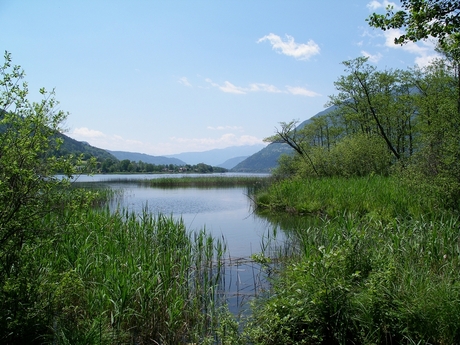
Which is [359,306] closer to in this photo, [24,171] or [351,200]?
[24,171]

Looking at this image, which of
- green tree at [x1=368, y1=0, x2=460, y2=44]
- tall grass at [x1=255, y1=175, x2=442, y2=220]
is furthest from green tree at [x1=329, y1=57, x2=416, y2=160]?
green tree at [x1=368, y1=0, x2=460, y2=44]

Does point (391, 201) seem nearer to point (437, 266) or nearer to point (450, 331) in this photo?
point (437, 266)

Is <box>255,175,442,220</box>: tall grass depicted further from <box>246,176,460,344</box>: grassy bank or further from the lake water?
<box>246,176,460,344</box>: grassy bank

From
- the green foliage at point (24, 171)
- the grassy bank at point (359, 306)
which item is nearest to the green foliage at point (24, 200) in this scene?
the green foliage at point (24, 171)

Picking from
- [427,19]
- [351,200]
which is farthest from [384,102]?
[427,19]

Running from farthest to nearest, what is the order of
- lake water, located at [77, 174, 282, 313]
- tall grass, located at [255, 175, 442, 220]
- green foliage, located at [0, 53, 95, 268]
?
tall grass, located at [255, 175, 442, 220], lake water, located at [77, 174, 282, 313], green foliage, located at [0, 53, 95, 268]

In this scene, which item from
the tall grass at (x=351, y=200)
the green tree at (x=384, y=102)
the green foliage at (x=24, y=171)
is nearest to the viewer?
the green foliage at (x=24, y=171)

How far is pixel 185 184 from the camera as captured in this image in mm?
43438

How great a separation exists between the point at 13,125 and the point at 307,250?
4.59m

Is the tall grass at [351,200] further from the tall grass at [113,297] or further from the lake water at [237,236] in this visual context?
the tall grass at [113,297]

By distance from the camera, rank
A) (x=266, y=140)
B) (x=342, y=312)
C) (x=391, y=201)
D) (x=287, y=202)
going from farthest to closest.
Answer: (x=266, y=140) < (x=287, y=202) < (x=391, y=201) < (x=342, y=312)

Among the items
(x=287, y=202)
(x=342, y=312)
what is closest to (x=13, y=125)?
(x=342, y=312)

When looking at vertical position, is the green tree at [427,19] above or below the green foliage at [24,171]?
above

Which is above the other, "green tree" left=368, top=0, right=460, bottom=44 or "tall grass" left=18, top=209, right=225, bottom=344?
"green tree" left=368, top=0, right=460, bottom=44
